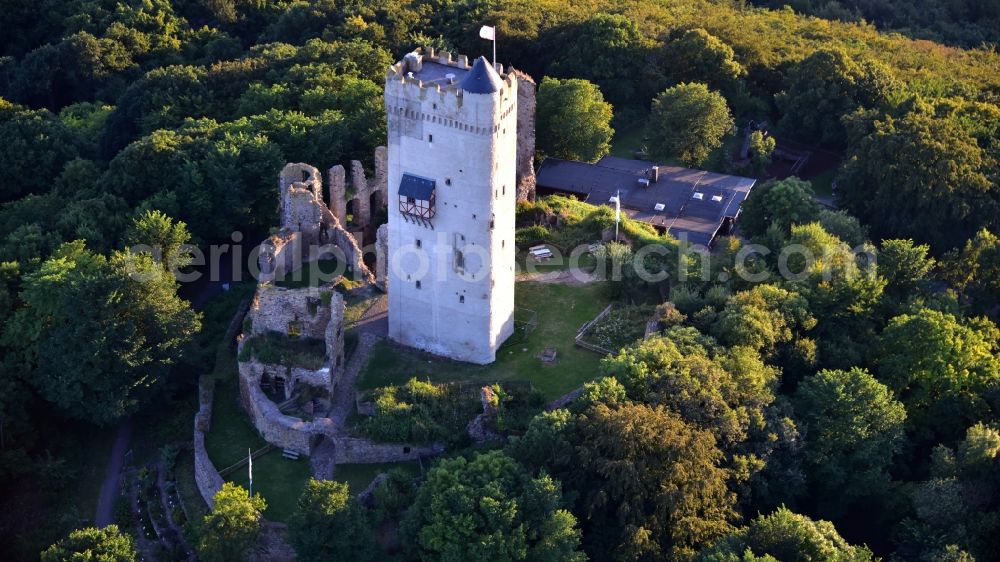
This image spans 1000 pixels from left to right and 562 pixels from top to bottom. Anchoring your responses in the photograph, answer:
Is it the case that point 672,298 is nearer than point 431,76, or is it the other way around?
point 431,76

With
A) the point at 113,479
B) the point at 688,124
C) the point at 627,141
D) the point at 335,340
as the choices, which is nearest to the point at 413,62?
the point at 335,340

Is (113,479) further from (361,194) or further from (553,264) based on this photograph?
(553,264)

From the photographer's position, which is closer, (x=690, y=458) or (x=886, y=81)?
(x=690, y=458)

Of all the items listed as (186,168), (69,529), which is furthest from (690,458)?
(186,168)

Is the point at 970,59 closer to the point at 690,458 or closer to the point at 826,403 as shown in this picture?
the point at 826,403

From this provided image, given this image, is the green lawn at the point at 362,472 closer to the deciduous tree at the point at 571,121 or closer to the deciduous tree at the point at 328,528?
the deciduous tree at the point at 328,528

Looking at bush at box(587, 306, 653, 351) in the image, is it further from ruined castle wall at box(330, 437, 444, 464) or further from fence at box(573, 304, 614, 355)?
ruined castle wall at box(330, 437, 444, 464)

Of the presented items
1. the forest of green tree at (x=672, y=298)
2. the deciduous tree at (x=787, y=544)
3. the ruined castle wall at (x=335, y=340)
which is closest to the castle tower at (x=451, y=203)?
the ruined castle wall at (x=335, y=340)
